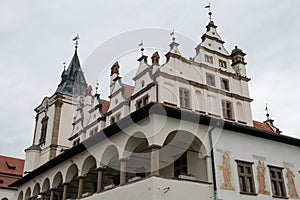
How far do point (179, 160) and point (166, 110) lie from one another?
13.0 ft

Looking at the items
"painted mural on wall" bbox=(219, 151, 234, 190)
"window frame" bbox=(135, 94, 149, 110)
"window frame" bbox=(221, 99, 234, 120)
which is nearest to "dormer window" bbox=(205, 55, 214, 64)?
"window frame" bbox=(221, 99, 234, 120)

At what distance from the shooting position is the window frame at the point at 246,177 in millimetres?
16591

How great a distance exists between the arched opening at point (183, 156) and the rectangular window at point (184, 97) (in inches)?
191

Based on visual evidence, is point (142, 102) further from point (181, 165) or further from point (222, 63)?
point (222, 63)

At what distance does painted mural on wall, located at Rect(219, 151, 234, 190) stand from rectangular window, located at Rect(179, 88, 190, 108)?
644 centimetres

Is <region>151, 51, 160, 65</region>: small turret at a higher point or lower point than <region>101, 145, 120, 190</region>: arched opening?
higher

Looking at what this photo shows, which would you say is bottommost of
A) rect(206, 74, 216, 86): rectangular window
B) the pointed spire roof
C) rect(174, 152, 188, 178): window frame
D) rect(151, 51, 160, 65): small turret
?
rect(174, 152, 188, 178): window frame

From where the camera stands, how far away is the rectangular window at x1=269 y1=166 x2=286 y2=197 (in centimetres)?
1767

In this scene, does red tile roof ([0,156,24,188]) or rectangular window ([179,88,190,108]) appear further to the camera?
red tile roof ([0,156,24,188])

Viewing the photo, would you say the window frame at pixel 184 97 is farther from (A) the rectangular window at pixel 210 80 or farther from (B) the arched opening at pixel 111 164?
(B) the arched opening at pixel 111 164

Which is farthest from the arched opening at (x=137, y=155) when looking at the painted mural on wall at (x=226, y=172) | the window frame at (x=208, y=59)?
the window frame at (x=208, y=59)

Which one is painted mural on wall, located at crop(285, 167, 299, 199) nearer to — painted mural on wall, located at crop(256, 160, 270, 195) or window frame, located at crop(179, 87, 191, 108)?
painted mural on wall, located at crop(256, 160, 270, 195)

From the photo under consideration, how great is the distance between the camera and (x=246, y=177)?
1684 centimetres

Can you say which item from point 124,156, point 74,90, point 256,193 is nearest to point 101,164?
point 124,156
